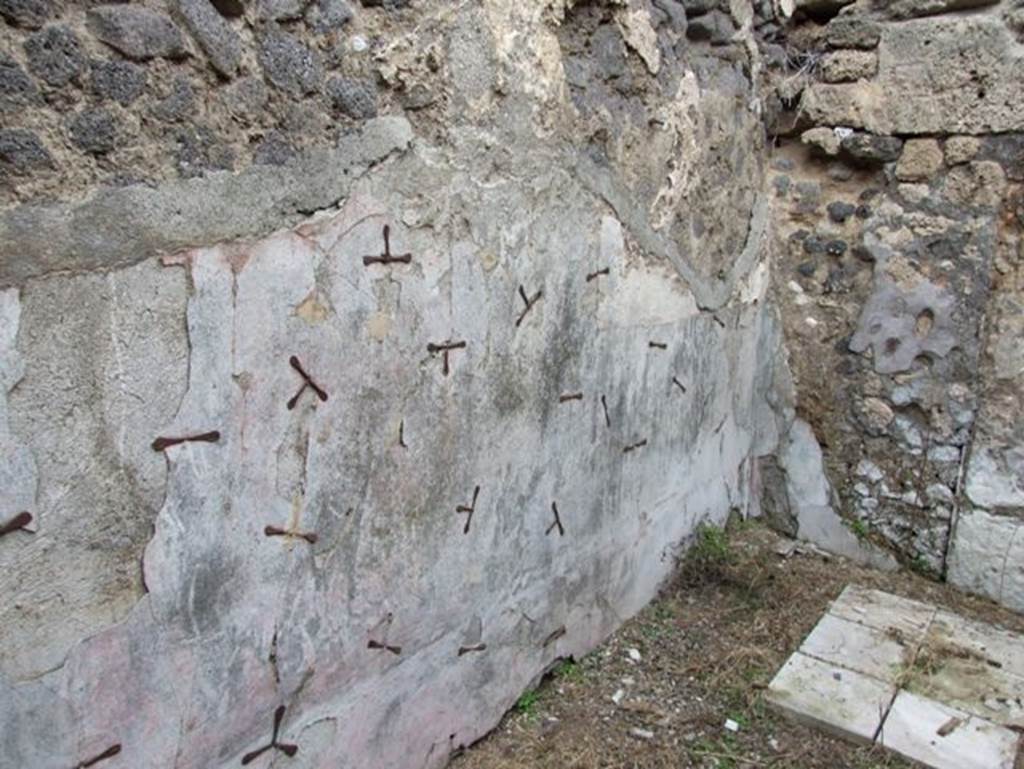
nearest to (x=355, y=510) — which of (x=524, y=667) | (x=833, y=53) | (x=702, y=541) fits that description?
(x=524, y=667)

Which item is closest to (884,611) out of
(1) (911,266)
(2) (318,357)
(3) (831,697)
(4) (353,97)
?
(3) (831,697)

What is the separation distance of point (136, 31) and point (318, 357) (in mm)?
641

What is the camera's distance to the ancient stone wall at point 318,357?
50.0 inches

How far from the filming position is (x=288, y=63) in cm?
153

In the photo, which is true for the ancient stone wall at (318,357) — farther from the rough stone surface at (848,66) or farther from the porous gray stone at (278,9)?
the rough stone surface at (848,66)

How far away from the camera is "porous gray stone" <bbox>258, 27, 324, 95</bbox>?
1499mm

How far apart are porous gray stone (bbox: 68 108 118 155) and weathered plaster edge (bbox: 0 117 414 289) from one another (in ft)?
0.22

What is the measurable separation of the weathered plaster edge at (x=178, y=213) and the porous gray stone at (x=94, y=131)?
66mm

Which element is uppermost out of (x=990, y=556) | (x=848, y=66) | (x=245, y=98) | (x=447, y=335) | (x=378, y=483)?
(x=848, y=66)

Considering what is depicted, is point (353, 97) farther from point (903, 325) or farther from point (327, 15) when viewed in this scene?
point (903, 325)

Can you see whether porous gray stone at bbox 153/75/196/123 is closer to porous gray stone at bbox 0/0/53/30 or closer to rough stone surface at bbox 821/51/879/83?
porous gray stone at bbox 0/0/53/30

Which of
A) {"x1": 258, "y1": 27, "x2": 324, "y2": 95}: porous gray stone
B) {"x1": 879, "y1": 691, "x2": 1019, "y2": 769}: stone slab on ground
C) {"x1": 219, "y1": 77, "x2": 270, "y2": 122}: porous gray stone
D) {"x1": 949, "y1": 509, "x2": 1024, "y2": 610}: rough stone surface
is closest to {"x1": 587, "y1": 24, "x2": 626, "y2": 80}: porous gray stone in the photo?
{"x1": 258, "y1": 27, "x2": 324, "y2": 95}: porous gray stone

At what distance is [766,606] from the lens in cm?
312

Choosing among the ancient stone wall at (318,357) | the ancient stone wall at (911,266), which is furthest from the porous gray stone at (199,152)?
the ancient stone wall at (911,266)
